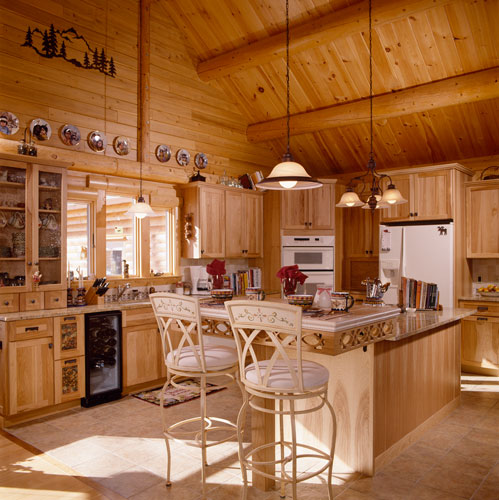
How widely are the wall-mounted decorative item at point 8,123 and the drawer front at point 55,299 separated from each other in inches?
59.9

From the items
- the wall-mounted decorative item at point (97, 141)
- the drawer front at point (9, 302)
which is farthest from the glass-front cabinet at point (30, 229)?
the wall-mounted decorative item at point (97, 141)

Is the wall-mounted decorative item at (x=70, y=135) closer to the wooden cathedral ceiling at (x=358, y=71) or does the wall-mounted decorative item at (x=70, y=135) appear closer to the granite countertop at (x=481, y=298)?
the wooden cathedral ceiling at (x=358, y=71)

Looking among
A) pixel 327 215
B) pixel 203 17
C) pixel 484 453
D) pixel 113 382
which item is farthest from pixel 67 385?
pixel 203 17

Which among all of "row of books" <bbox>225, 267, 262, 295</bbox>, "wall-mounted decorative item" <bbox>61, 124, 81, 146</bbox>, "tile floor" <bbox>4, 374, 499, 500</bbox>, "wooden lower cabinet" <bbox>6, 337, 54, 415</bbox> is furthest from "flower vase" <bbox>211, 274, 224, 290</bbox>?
"row of books" <bbox>225, 267, 262, 295</bbox>

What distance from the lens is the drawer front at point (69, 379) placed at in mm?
4156

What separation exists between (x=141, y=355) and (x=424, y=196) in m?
3.87

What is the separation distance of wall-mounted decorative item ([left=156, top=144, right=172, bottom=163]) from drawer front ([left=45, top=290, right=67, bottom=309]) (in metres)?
2.02

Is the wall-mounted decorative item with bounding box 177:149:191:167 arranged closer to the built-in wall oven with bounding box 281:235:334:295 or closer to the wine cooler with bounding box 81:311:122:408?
the built-in wall oven with bounding box 281:235:334:295

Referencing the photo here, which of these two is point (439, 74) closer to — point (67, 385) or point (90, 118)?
point (90, 118)

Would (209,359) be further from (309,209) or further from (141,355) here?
(309,209)

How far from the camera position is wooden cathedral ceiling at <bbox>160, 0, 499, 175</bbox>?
4676 mm

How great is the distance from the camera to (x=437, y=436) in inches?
142

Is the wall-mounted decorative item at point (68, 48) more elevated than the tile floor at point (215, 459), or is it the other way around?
the wall-mounted decorative item at point (68, 48)

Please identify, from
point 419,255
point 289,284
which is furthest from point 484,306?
point 289,284
